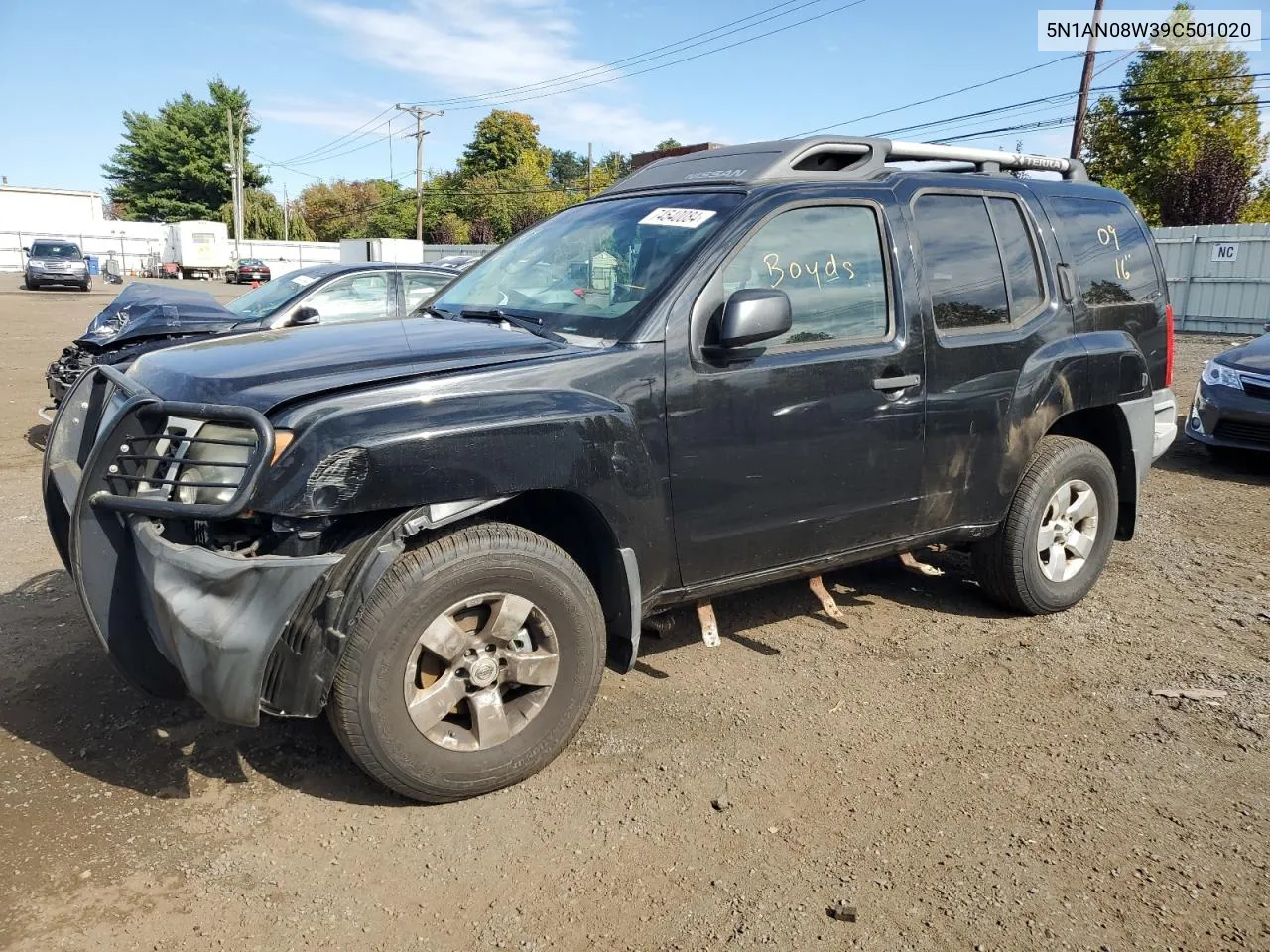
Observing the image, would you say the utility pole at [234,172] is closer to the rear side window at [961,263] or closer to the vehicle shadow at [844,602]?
the vehicle shadow at [844,602]

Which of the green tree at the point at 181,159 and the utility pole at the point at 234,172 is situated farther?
the green tree at the point at 181,159

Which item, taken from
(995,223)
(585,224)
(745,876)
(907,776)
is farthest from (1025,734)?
(585,224)

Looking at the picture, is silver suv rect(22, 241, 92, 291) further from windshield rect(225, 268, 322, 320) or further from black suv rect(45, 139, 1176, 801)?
black suv rect(45, 139, 1176, 801)

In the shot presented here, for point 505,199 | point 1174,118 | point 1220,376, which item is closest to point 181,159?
point 505,199

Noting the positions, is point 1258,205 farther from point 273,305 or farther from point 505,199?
point 505,199

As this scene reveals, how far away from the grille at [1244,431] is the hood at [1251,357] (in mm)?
459

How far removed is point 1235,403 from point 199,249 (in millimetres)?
48144

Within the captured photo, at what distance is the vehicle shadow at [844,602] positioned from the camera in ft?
13.8

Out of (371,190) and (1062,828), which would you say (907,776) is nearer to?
(1062,828)

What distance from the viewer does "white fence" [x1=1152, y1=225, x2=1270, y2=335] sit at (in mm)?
18156

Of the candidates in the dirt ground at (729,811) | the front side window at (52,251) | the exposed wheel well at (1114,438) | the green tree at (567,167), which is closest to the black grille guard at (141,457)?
the dirt ground at (729,811)

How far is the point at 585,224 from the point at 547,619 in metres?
1.82

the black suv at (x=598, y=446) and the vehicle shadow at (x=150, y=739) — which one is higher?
the black suv at (x=598, y=446)

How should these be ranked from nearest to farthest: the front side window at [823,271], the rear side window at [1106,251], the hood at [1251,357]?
the front side window at [823,271] → the rear side window at [1106,251] → the hood at [1251,357]
